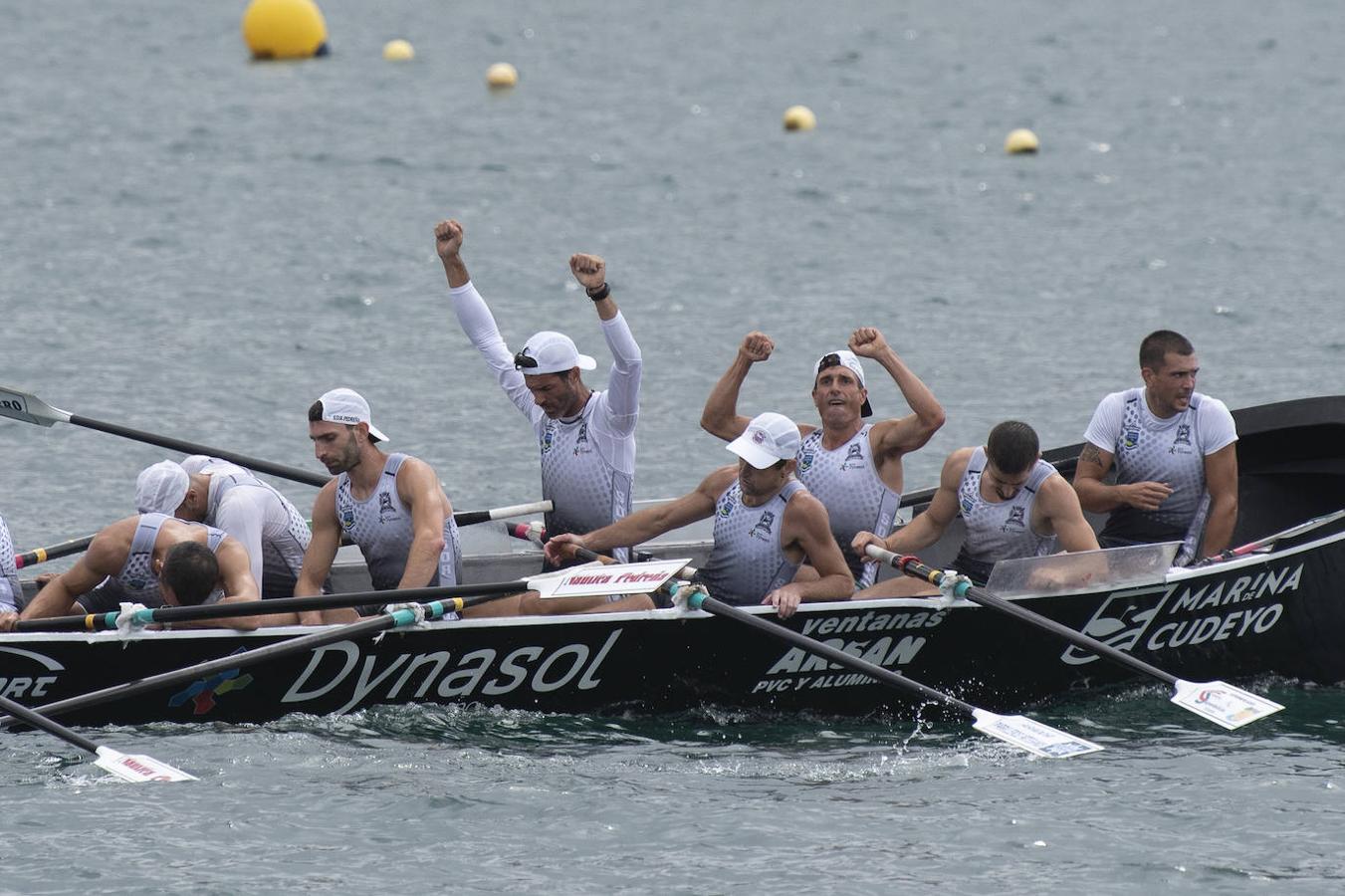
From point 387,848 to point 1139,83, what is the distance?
2911 centimetres

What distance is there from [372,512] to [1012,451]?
3.00m

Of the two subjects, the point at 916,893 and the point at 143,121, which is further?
the point at 143,121

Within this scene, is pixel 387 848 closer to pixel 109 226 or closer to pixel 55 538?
pixel 55 538

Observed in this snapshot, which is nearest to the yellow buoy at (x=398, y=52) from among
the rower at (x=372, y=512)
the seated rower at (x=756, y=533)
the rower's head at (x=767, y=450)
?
the seated rower at (x=756, y=533)

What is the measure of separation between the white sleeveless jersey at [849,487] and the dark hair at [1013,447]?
78cm

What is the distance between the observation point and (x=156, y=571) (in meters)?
9.54

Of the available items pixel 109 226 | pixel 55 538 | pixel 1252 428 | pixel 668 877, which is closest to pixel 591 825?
pixel 668 877

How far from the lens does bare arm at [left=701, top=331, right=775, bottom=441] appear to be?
10.1 meters

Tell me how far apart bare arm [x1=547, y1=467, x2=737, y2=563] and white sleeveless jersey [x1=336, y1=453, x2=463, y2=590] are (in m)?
0.53

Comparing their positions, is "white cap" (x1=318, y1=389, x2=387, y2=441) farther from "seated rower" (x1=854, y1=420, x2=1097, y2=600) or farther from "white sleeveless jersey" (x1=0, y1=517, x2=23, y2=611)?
"seated rower" (x1=854, y1=420, x2=1097, y2=600)

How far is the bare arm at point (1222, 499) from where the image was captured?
33.2ft

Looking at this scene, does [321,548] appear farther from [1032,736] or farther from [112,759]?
[1032,736]

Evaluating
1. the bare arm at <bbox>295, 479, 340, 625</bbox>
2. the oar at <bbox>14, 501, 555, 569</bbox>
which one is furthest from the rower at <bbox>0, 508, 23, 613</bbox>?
the bare arm at <bbox>295, 479, 340, 625</bbox>

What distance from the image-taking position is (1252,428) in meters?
11.2
